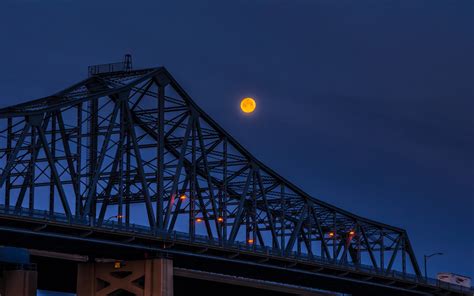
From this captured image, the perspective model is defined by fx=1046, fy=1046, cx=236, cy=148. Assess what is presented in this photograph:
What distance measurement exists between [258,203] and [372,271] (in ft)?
56.5

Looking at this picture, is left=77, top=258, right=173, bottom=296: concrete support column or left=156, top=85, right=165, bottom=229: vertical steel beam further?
left=156, top=85, right=165, bottom=229: vertical steel beam

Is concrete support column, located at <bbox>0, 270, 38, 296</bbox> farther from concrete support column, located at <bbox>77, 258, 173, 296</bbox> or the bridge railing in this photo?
concrete support column, located at <bbox>77, 258, 173, 296</bbox>

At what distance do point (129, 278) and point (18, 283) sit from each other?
11.3 m

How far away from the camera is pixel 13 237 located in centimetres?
7712

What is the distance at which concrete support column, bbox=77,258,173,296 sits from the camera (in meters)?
88.6

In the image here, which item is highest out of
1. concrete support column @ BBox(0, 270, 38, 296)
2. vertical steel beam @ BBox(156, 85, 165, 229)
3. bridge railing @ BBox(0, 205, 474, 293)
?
vertical steel beam @ BBox(156, 85, 165, 229)

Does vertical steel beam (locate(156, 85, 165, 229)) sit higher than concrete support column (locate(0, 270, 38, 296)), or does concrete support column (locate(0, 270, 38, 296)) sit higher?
vertical steel beam (locate(156, 85, 165, 229))

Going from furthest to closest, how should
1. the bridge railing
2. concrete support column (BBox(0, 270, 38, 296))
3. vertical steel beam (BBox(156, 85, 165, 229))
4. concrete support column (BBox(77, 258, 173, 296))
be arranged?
vertical steel beam (BBox(156, 85, 165, 229)) → concrete support column (BBox(77, 258, 173, 296)) → concrete support column (BBox(0, 270, 38, 296)) → the bridge railing

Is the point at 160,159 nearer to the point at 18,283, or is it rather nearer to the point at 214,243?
the point at 214,243

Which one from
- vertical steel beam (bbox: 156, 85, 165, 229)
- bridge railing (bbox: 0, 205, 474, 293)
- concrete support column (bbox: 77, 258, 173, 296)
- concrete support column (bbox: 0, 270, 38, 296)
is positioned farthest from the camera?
vertical steel beam (bbox: 156, 85, 165, 229)

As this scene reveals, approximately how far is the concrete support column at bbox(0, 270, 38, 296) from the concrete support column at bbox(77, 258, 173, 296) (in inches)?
325

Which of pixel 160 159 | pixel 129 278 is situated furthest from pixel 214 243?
pixel 129 278

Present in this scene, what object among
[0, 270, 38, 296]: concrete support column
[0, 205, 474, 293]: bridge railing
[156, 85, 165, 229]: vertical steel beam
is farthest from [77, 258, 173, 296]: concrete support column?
[0, 270, 38, 296]: concrete support column

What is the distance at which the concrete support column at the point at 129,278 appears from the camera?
291 feet
